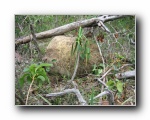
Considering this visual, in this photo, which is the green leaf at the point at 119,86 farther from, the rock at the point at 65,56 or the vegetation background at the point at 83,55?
the rock at the point at 65,56

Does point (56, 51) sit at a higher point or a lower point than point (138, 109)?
higher

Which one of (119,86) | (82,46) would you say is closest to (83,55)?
(82,46)

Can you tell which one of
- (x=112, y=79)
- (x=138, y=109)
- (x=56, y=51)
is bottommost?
(x=138, y=109)

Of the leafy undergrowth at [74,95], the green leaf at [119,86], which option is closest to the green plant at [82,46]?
the leafy undergrowth at [74,95]

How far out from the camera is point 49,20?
343 cm

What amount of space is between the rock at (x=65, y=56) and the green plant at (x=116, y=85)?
17 centimetres

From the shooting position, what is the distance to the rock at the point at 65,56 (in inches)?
136

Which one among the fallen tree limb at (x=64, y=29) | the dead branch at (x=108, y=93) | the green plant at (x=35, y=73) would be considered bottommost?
the dead branch at (x=108, y=93)

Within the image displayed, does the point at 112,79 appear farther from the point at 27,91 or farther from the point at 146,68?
the point at 27,91

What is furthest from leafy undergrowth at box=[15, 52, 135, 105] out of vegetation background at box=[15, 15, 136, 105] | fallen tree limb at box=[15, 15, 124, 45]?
fallen tree limb at box=[15, 15, 124, 45]

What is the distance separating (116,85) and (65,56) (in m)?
0.42

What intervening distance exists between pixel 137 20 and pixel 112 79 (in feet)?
1.50

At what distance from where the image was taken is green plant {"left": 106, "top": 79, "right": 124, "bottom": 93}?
342 centimetres

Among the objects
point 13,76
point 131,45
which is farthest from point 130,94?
point 13,76
